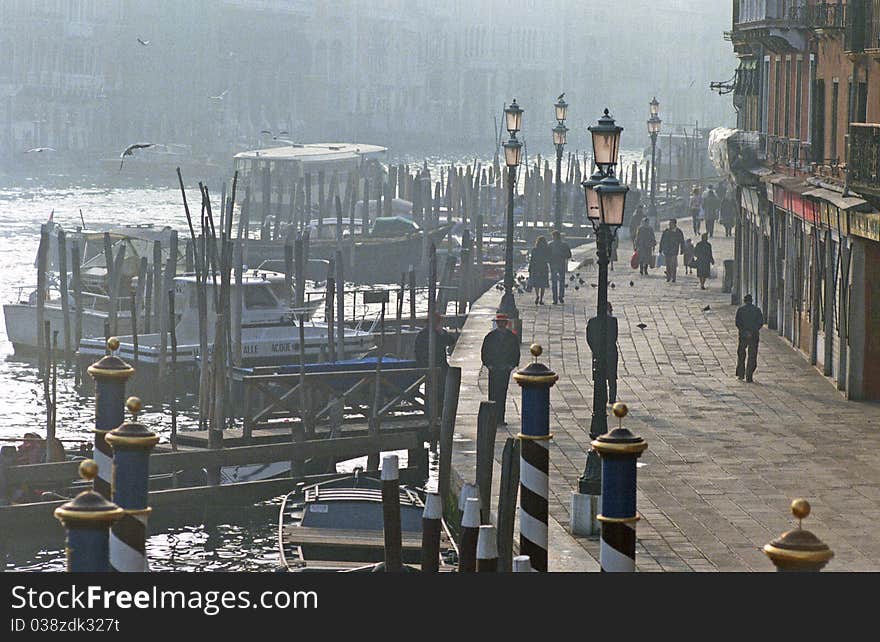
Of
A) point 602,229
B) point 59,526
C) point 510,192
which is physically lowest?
point 59,526

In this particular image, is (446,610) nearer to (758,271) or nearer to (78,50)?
(758,271)

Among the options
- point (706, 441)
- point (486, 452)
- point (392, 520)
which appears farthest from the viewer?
point (706, 441)

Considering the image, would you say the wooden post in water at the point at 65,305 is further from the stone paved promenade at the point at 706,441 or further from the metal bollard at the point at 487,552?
the metal bollard at the point at 487,552

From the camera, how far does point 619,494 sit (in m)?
10.1

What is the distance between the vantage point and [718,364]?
26797 millimetres

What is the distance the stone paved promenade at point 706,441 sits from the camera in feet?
51.7

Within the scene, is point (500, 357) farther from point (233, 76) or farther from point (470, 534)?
point (233, 76)

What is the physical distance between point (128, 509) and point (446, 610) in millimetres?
1837

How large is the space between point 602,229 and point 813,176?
31.0 feet

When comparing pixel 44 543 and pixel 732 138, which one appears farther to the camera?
pixel 732 138

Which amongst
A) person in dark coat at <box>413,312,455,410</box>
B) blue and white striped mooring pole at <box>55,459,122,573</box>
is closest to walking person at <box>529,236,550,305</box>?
person in dark coat at <box>413,312,455,410</box>

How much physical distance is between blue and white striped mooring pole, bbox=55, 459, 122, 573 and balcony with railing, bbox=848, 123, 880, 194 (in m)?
15.1

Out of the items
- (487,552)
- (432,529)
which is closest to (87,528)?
(487,552)

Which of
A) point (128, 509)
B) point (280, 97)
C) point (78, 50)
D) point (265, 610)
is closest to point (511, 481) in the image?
point (128, 509)
